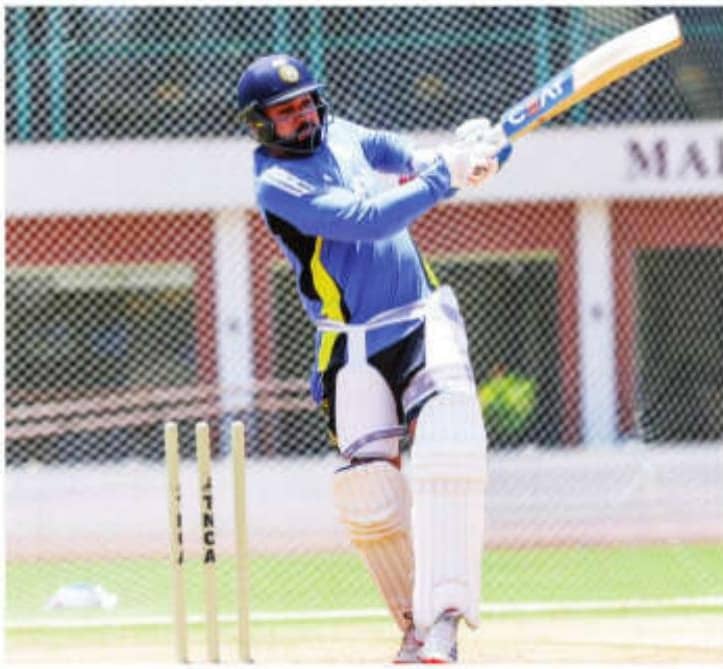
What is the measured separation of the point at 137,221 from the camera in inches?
606

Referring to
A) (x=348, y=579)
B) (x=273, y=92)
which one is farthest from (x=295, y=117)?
(x=348, y=579)

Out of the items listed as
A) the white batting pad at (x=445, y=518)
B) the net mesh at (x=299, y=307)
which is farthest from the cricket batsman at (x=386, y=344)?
the net mesh at (x=299, y=307)

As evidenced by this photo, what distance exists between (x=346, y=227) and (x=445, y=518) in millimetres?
809

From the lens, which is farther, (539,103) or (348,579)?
(348,579)

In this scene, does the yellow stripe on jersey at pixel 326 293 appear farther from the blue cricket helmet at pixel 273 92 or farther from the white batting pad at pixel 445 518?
the white batting pad at pixel 445 518

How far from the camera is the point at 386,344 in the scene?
5066 mm

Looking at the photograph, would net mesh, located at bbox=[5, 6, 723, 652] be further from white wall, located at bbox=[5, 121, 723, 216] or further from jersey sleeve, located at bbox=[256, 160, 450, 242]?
jersey sleeve, located at bbox=[256, 160, 450, 242]

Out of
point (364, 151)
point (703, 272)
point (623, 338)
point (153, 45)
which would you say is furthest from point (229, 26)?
point (364, 151)

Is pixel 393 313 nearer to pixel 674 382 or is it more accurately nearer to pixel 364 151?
pixel 364 151

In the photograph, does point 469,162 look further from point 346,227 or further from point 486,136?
point 346,227

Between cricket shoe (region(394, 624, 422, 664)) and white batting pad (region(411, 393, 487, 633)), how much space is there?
22 centimetres

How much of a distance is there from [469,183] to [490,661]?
1.67 metres

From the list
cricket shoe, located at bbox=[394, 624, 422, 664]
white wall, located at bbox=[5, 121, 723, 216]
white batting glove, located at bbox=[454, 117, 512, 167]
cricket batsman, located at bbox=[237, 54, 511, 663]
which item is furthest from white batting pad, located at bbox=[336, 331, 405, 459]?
white wall, located at bbox=[5, 121, 723, 216]

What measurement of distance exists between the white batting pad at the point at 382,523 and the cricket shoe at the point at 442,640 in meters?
0.36
